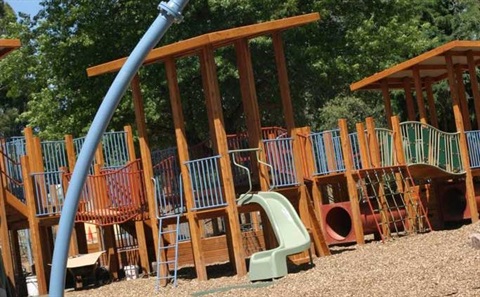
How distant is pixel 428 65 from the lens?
24516 mm

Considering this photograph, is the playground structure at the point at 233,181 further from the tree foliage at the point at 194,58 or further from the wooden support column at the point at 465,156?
the tree foliage at the point at 194,58

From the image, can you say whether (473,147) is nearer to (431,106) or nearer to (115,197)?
(431,106)

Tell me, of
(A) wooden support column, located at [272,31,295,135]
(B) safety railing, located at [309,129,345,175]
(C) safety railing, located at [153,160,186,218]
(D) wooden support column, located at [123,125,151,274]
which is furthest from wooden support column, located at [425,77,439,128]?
(C) safety railing, located at [153,160,186,218]

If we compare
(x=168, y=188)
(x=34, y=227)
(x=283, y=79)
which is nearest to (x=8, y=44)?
(x=34, y=227)

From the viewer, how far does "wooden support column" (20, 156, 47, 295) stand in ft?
59.7

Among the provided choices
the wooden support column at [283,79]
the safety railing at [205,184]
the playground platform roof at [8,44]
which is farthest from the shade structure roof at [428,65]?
the playground platform roof at [8,44]

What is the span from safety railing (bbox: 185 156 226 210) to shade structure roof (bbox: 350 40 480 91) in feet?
24.4

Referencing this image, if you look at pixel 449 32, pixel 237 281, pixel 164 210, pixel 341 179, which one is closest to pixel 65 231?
pixel 237 281

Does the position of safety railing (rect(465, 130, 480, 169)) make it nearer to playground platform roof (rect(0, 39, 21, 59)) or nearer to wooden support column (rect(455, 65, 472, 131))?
wooden support column (rect(455, 65, 472, 131))

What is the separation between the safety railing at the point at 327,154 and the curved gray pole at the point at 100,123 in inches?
582

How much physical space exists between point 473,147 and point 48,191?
10.5 m

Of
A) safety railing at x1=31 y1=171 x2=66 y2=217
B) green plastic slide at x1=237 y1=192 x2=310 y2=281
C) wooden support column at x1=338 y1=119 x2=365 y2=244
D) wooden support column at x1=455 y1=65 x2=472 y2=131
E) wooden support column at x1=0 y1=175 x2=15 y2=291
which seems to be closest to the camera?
green plastic slide at x1=237 y1=192 x2=310 y2=281

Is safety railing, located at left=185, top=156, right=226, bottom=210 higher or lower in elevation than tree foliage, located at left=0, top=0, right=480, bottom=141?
lower

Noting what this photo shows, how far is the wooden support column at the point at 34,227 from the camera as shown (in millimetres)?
18203
